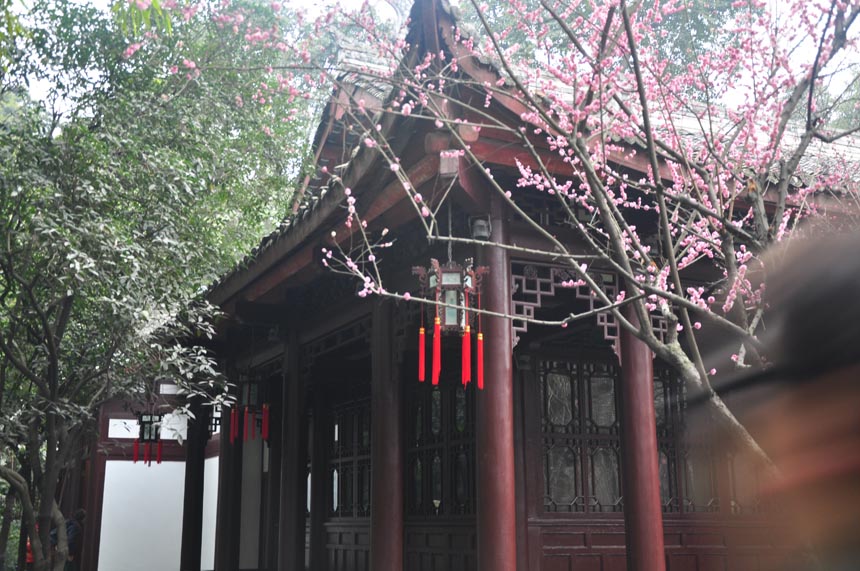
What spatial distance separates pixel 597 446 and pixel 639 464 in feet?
5.34

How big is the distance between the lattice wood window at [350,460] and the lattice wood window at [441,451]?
910 millimetres

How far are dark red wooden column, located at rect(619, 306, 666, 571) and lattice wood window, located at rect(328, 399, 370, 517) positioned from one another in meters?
3.63

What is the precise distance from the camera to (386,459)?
6227 mm

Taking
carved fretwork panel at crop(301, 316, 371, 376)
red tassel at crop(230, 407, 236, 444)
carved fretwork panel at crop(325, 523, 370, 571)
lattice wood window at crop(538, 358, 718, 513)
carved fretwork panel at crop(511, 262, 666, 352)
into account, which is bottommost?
carved fretwork panel at crop(325, 523, 370, 571)

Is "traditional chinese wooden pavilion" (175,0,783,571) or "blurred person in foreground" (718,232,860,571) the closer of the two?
"blurred person in foreground" (718,232,860,571)

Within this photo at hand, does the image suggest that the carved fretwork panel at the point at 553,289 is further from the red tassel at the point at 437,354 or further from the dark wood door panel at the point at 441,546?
the dark wood door panel at the point at 441,546

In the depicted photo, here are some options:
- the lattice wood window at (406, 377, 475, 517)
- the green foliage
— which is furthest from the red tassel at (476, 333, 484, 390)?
the green foliage

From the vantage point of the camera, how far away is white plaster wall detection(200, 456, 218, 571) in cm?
1454

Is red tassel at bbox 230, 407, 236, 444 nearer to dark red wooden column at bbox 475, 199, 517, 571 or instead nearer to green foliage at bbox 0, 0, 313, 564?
green foliage at bbox 0, 0, 313, 564

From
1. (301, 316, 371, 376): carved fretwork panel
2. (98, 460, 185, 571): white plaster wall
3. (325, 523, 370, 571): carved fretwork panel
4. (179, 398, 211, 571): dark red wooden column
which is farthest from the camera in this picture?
(98, 460, 185, 571): white plaster wall

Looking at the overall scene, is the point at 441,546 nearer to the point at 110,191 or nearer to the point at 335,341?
the point at 335,341

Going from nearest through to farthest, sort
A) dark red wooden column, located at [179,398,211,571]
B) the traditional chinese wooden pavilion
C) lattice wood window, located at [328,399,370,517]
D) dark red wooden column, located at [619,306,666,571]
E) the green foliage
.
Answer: the traditional chinese wooden pavilion → dark red wooden column, located at [619,306,666,571] → the green foliage → lattice wood window, located at [328,399,370,517] → dark red wooden column, located at [179,398,211,571]

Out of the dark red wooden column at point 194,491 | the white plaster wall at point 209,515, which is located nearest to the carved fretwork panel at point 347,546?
the dark red wooden column at point 194,491

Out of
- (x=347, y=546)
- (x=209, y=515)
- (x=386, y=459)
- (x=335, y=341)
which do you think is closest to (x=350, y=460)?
(x=347, y=546)
